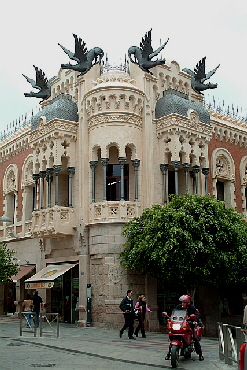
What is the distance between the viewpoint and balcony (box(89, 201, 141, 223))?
22.8 meters

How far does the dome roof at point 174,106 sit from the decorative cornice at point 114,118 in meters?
1.52

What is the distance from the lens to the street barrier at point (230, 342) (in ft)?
37.1

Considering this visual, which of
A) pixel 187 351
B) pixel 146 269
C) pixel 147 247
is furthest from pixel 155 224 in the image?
pixel 187 351

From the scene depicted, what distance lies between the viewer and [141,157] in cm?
2441

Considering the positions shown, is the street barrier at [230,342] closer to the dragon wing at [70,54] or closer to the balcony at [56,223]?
the balcony at [56,223]

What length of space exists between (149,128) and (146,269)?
24.0 ft

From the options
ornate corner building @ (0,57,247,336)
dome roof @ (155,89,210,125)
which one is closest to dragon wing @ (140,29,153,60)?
ornate corner building @ (0,57,247,336)

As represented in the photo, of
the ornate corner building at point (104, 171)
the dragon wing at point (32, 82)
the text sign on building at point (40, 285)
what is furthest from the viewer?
the dragon wing at point (32, 82)

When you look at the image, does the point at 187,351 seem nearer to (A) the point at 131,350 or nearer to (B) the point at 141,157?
(A) the point at 131,350

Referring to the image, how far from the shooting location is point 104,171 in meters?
23.4

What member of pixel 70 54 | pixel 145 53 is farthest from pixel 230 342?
pixel 70 54

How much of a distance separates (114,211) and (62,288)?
18.3ft

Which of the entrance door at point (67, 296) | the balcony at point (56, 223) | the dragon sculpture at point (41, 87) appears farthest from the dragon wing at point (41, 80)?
the entrance door at point (67, 296)

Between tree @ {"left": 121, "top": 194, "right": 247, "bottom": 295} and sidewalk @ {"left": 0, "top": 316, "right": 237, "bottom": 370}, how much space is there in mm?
2843
